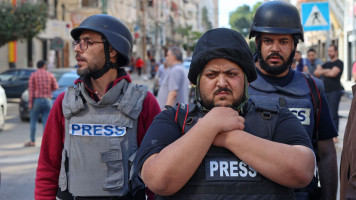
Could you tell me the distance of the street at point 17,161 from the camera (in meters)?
7.29

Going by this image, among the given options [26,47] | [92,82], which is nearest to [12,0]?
[26,47]

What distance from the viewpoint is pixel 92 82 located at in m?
3.32

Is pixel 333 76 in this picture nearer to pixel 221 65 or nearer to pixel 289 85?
pixel 289 85

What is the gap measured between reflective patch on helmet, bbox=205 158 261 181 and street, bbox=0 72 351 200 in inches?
209

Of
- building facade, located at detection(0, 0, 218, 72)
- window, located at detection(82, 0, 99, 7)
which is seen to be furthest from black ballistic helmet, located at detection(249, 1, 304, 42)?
window, located at detection(82, 0, 99, 7)

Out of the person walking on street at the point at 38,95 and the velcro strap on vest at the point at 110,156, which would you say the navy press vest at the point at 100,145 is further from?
the person walking on street at the point at 38,95

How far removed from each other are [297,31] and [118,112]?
120cm

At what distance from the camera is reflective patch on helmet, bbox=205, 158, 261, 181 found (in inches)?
81.7

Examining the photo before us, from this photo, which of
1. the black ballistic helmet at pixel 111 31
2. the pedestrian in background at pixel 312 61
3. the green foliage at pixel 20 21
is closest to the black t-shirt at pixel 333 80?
the pedestrian in background at pixel 312 61

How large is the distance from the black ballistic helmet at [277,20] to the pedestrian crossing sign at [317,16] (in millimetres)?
9031

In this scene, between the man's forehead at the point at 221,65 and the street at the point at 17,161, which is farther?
the street at the point at 17,161

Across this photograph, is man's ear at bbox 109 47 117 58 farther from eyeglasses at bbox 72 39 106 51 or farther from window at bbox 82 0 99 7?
window at bbox 82 0 99 7

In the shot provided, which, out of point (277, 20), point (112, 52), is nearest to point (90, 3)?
point (112, 52)

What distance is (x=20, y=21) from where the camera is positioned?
27656mm
